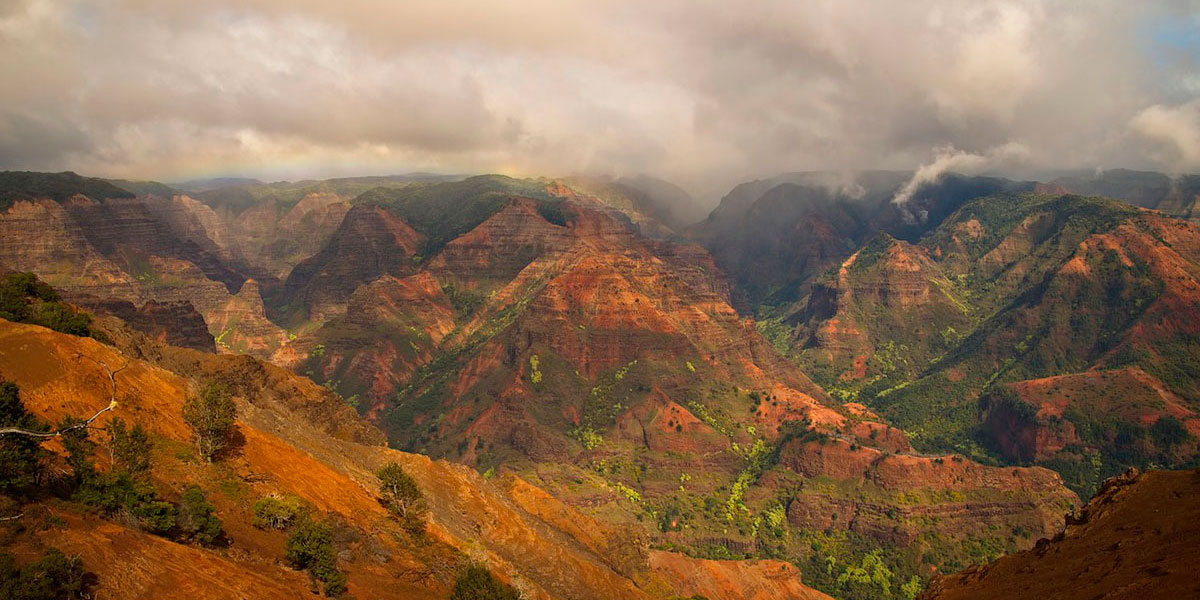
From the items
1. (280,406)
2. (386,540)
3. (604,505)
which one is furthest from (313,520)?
(604,505)

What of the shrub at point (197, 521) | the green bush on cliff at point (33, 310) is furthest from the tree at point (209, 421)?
the green bush on cliff at point (33, 310)

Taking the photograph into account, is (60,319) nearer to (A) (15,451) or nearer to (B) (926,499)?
(A) (15,451)

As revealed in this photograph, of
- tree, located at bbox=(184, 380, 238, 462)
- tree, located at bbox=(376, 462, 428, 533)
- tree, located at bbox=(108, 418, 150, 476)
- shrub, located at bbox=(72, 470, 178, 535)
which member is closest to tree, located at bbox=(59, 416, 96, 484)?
shrub, located at bbox=(72, 470, 178, 535)

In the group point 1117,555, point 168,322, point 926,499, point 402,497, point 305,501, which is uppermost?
point 1117,555

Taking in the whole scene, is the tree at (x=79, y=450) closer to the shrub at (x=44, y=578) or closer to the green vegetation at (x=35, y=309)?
the shrub at (x=44, y=578)

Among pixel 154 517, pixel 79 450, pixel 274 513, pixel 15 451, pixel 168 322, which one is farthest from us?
pixel 168 322

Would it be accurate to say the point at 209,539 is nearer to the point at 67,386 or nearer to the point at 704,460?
the point at 67,386

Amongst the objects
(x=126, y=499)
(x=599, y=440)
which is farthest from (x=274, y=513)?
(x=599, y=440)
